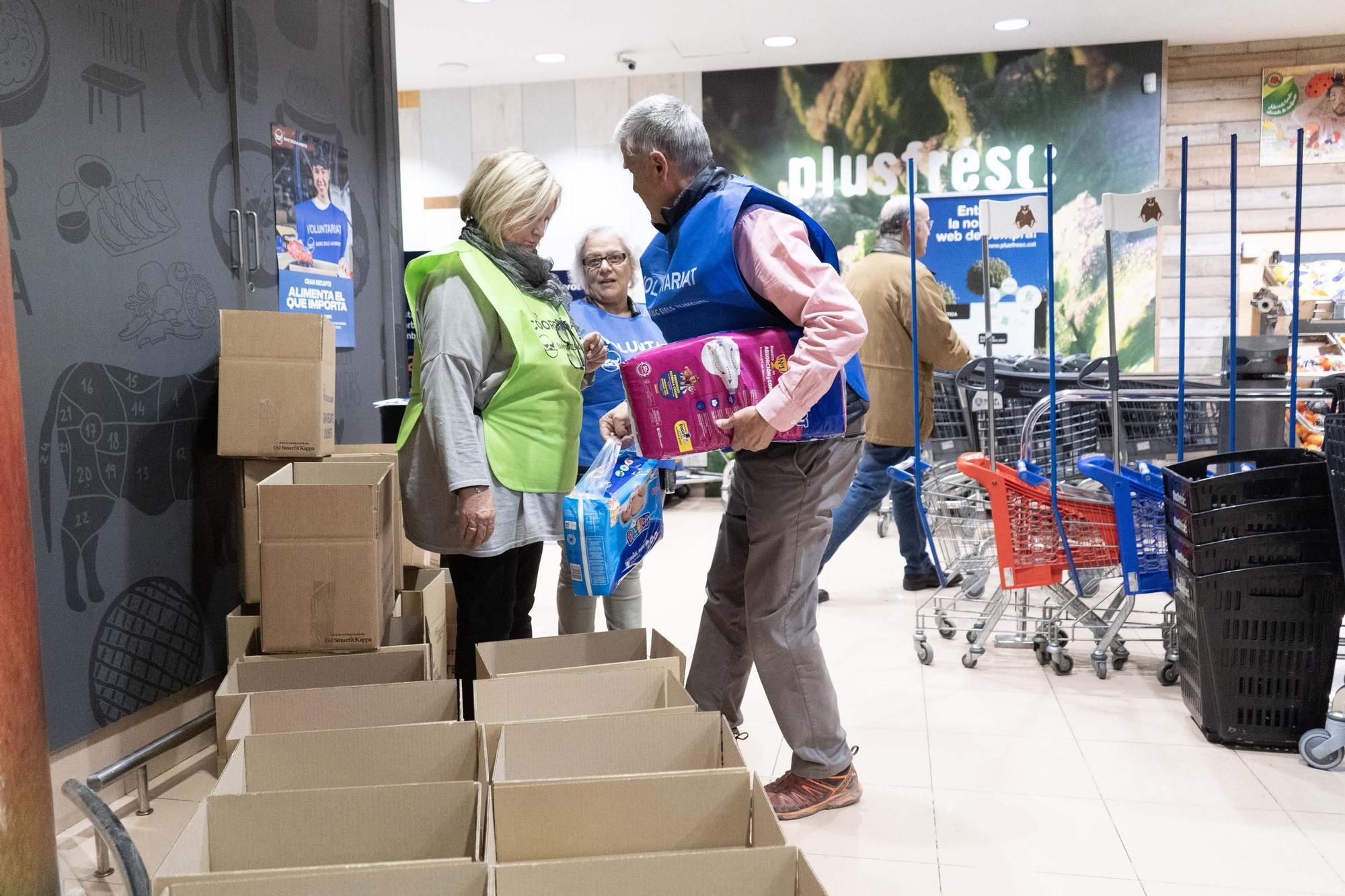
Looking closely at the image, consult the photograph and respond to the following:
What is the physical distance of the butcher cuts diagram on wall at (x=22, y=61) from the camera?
2.36 meters

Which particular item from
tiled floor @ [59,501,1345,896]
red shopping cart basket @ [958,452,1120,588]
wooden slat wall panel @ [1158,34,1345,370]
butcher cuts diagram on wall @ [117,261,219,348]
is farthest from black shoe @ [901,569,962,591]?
wooden slat wall panel @ [1158,34,1345,370]

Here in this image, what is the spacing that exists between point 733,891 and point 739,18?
649cm

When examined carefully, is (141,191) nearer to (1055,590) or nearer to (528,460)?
(528,460)

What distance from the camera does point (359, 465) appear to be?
114 inches

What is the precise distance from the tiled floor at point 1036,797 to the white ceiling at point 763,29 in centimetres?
460

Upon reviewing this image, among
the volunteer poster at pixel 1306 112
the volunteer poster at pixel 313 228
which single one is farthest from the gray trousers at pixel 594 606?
the volunteer poster at pixel 1306 112

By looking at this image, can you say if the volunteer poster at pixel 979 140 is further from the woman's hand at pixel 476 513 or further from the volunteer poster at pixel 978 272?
the woman's hand at pixel 476 513

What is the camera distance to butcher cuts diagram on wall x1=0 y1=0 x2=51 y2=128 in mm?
2361

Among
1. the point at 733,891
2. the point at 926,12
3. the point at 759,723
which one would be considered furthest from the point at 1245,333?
the point at 733,891

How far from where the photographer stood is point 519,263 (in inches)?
97.2

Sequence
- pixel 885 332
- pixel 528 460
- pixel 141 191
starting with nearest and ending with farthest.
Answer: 1. pixel 528 460
2. pixel 141 191
3. pixel 885 332

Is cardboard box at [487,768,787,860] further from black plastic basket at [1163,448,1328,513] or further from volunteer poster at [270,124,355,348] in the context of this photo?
volunteer poster at [270,124,355,348]

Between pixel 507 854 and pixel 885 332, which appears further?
pixel 885 332

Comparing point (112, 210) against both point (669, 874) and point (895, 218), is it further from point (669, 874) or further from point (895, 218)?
point (895, 218)
